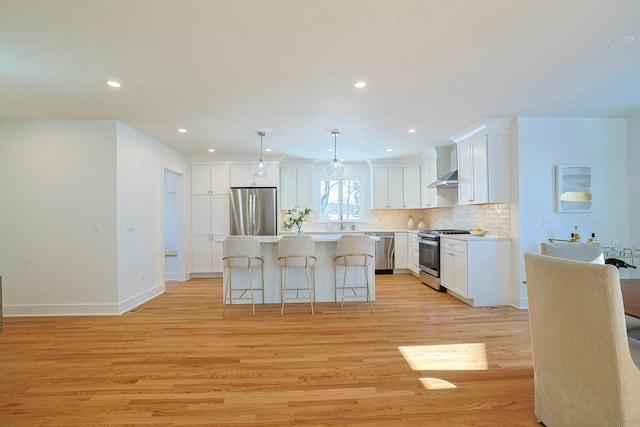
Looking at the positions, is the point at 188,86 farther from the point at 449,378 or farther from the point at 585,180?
the point at 585,180

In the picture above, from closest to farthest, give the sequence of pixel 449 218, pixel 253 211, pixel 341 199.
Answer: pixel 449 218 → pixel 253 211 → pixel 341 199

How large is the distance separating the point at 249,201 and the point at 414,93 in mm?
3945

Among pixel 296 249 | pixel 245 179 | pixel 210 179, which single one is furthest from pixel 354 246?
pixel 210 179

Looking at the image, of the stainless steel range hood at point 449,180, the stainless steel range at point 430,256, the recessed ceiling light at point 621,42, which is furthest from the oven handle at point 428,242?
the recessed ceiling light at point 621,42

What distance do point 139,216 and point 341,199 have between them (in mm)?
4202

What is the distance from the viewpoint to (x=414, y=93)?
3.12m

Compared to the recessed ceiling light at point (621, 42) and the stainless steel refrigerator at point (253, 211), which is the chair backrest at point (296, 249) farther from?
the recessed ceiling light at point (621, 42)

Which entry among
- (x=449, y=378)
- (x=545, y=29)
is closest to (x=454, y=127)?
(x=545, y=29)

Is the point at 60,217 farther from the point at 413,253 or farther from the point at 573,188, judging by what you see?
the point at 573,188

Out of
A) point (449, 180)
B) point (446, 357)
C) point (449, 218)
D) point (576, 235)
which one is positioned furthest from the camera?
point (449, 218)

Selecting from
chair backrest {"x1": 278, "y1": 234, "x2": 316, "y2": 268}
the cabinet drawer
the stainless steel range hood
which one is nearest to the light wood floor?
chair backrest {"x1": 278, "y1": 234, "x2": 316, "y2": 268}

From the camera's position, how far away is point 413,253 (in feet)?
20.4

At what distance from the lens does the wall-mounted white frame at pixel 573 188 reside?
13.1ft

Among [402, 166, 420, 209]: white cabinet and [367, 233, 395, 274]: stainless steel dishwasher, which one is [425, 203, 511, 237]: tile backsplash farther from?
[367, 233, 395, 274]: stainless steel dishwasher
